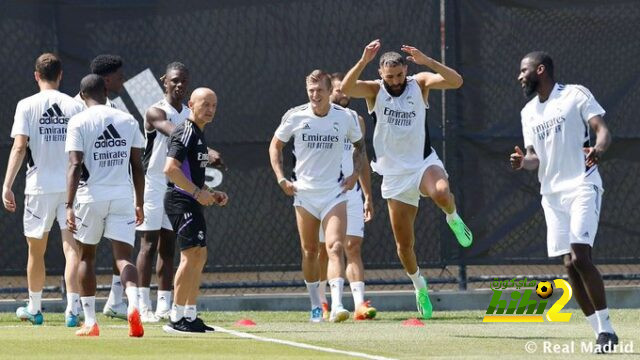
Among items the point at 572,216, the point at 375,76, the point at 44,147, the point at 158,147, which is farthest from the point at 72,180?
the point at 375,76

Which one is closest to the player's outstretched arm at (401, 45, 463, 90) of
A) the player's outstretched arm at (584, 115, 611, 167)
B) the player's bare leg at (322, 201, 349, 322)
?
the player's bare leg at (322, 201, 349, 322)

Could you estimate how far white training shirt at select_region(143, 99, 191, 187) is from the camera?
13.5m

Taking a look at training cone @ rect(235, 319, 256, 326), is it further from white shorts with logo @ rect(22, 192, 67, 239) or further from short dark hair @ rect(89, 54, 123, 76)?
short dark hair @ rect(89, 54, 123, 76)

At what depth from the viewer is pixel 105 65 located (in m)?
13.5

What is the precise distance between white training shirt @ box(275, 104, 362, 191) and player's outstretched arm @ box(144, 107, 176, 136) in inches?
40.7

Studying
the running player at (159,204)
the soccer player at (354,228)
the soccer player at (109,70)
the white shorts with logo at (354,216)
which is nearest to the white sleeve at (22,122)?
the soccer player at (109,70)

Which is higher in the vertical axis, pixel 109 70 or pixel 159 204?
pixel 109 70

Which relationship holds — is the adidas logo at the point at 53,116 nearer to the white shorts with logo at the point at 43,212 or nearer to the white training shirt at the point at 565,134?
the white shorts with logo at the point at 43,212

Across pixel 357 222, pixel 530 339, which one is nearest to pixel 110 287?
pixel 357 222

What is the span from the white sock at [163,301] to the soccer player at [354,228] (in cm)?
143

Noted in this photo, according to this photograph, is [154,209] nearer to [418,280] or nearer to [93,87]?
[93,87]

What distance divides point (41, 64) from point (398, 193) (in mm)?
3430

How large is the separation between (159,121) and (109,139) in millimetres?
1630

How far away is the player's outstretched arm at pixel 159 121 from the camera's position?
13211mm
